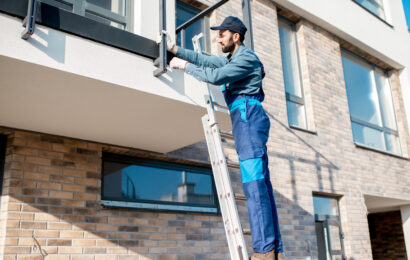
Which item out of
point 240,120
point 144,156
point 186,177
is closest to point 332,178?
point 186,177

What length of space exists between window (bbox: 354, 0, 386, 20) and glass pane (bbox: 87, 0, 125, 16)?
24.9 feet

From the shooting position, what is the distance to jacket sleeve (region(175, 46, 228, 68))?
13.0ft

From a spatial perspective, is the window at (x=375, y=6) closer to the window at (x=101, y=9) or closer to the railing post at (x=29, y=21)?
the window at (x=101, y=9)

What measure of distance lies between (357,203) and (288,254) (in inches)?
93.3

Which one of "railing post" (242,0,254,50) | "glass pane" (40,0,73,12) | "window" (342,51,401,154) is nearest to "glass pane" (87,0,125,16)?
"glass pane" (40,0,73,12)

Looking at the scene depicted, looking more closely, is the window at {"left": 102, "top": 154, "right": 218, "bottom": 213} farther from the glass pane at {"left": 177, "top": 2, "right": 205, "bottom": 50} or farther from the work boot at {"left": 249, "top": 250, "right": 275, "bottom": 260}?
the work boot at {"left": 249, "top": 250, "right": 275, "bottom": 260}

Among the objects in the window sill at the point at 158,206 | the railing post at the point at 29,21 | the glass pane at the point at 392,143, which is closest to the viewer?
the railing post at the point at 29,21

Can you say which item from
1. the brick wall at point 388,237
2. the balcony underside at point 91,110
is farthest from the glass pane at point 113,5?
the brick wall at point 388,237

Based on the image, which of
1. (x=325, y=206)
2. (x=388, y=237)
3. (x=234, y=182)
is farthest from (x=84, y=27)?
(x=388, y=237)

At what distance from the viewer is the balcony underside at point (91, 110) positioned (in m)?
3.58

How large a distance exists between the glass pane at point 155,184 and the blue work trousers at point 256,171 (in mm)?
2444

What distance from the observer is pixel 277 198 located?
22.7 feet

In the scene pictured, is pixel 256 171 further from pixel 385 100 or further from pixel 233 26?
pixel 385 100

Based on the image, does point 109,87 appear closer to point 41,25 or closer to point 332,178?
point 41,25
